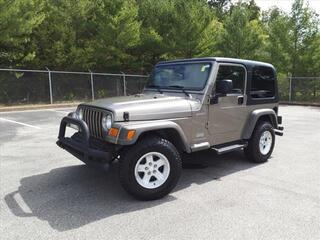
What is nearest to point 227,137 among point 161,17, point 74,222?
point 74,222

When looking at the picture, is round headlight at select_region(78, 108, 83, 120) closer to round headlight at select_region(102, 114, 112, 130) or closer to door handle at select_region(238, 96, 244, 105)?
round headlight at select_region(102, 114, 112, 130)

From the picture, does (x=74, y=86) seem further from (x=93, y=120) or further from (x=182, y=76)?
(x=93, y=120)

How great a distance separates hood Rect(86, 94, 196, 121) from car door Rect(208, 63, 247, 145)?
1.79 ft

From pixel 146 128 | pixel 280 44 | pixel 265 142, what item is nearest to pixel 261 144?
pixel 265 142

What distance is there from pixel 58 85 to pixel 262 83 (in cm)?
1406

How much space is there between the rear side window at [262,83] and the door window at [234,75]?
28 cm

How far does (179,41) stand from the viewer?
70.9 feet

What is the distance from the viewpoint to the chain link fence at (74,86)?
17.1 metres

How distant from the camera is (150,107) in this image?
15.4 ft

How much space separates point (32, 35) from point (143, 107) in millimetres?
16858

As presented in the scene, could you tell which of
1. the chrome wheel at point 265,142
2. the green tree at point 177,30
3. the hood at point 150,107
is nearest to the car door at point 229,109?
the hood at point 150,107

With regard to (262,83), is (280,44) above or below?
above

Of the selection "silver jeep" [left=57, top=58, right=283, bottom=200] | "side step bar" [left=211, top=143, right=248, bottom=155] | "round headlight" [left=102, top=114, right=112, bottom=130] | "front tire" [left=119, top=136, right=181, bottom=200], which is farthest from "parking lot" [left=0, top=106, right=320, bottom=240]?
"round headlight" [left=102, top=114, right=112, bottom=130]

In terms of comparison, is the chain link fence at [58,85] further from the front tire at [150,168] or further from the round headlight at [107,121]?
the front tire at [150,168]
